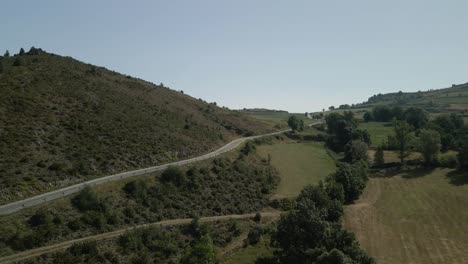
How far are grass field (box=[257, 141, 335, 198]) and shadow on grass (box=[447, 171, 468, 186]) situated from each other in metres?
27.7

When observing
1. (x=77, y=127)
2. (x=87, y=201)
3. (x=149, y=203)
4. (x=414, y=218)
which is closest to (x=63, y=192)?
(x=87, y=201)

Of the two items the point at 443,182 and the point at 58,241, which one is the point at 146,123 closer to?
the point at 58,241

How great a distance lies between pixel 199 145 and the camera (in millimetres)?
89875

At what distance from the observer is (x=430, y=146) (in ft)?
349

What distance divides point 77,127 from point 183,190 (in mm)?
21793

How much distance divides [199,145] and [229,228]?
35.5 meters

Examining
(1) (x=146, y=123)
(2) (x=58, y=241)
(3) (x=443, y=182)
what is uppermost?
(1) (x=146, y=123)

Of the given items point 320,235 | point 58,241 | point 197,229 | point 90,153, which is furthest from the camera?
point 90,153

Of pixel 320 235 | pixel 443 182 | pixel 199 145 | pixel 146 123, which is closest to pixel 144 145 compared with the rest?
pixel 146 123

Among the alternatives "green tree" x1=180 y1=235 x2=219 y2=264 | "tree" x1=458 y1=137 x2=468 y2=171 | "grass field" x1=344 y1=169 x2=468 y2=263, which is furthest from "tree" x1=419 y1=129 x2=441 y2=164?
"green tree" x1=180 y1=235 x2=219 y2=264

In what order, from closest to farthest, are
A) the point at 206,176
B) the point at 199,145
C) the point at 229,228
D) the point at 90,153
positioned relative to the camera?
the point at 229,228 → the point at 90,153 → the point at 206,176 → the point at 199,145

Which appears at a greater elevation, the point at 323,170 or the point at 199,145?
the point at 199,145

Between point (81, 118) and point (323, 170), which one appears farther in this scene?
point (323, 170)

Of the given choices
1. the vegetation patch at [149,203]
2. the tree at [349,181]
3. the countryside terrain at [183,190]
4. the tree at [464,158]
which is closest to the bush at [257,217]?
the countryside terrain at [183,190]
